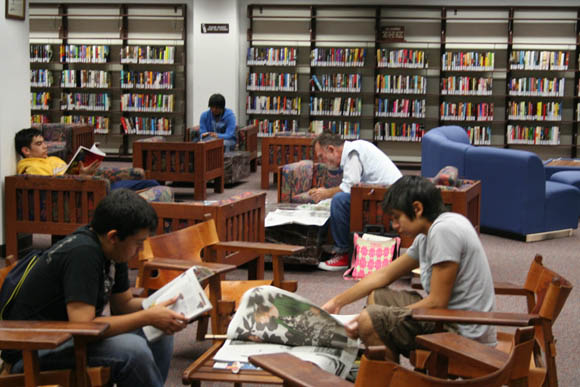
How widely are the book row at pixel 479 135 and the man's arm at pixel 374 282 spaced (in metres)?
9.50

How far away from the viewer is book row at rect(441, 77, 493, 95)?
1222 centimetres

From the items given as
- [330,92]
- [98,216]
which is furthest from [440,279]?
[330,92]

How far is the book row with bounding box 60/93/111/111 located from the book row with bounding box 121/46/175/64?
728mm

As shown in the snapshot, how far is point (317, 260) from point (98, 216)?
3.63 meters

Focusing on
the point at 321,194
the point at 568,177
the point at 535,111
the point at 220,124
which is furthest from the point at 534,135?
the point at 321,194

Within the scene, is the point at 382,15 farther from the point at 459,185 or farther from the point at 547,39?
the point at 459,185

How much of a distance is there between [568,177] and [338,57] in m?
4.84

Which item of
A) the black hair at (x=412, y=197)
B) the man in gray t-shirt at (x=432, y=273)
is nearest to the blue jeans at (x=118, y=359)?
the man in gray t-shirt at (x=432, y=273)

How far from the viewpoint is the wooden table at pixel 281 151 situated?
1038 centimetres

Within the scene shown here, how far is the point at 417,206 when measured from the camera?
3.03 metres

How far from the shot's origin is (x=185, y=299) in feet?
9.36

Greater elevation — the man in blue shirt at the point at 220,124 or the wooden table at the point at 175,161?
the man in blue shirt at the point at 220,124

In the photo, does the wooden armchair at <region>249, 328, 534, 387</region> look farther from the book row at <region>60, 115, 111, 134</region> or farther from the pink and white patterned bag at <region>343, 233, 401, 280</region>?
the book row at <region>60, 115, 111, 134</region>

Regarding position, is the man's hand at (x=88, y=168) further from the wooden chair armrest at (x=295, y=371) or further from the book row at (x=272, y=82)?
the book row at (x=272, y=82)
